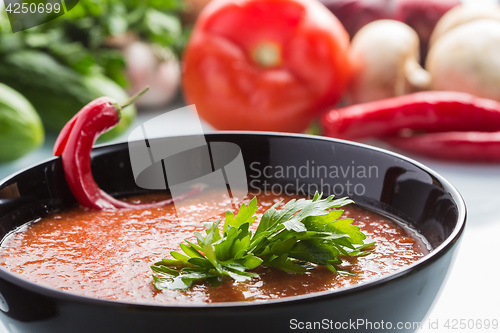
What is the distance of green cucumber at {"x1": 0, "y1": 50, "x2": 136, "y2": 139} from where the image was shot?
9.03ft

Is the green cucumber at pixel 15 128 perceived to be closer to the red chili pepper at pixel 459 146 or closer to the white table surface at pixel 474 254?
the white table surface at pixel 474 254

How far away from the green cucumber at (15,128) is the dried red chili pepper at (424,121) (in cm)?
100

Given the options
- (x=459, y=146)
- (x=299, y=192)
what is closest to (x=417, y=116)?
(x=459, y=146)

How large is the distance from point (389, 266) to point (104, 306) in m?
0.52

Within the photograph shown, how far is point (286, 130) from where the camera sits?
2.77 meters

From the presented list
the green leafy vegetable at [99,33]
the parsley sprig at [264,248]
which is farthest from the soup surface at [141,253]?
the green leafy vegetable at [99,33]

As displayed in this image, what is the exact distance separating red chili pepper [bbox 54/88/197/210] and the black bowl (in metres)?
0.03

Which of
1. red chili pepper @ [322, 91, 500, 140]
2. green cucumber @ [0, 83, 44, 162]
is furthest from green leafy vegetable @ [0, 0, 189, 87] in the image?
red chili pepper @ [322, 91, 500, 140]

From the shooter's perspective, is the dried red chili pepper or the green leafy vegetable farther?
the green leafy vegetable

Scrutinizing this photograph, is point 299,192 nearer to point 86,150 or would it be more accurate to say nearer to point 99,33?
point 86,150

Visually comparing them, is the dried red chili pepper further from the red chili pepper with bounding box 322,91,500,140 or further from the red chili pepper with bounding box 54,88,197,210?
the red chili pepper with bounding box 54,88,197,210

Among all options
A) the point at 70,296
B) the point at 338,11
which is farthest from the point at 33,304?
the point at 338,11

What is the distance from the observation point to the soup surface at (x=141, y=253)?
1.11 meters

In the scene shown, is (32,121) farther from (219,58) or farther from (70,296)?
(70,296)
